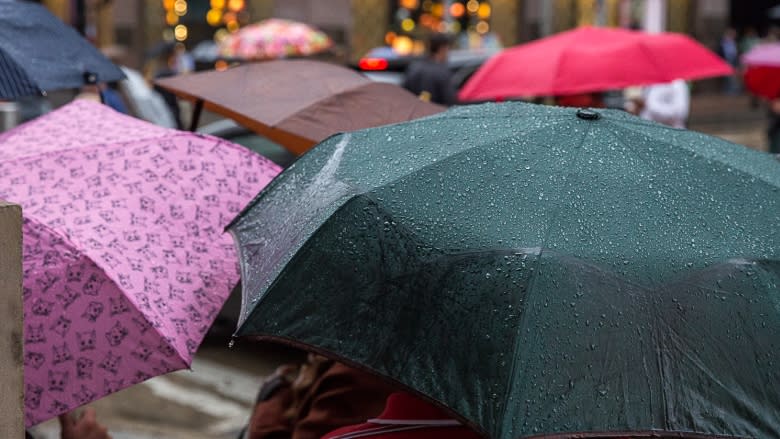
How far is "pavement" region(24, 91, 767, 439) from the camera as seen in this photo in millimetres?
6039

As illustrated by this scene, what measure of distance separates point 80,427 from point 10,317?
174 centimetres

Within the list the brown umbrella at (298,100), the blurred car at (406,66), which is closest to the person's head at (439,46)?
the blurred car at (406,66)

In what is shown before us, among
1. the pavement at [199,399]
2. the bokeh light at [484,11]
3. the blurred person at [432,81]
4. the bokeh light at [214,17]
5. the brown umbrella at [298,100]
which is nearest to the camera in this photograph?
the brown umbrella at [298,100]

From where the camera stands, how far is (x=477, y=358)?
7.75 ft

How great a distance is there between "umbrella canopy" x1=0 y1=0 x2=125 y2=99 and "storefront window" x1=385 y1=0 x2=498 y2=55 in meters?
24.0

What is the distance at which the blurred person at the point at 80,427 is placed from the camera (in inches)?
165

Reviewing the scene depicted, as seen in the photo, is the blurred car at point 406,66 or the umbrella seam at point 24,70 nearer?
the umbrella seam at point 24,70

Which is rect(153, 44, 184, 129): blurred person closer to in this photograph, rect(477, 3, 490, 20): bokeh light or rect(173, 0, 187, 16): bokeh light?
rect(173, 0, 187, 16): bokeh light

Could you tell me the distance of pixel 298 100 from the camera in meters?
4.75

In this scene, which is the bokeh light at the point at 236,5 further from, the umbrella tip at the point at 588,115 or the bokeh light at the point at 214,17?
the umbrella tip at the point at 588,115

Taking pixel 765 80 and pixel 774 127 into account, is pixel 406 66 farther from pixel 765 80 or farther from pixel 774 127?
pixel 765 80

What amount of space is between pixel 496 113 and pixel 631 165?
0.50 m

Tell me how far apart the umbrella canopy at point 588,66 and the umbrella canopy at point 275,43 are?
5.99 metres

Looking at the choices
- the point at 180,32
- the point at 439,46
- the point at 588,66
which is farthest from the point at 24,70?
the point at 180,32
